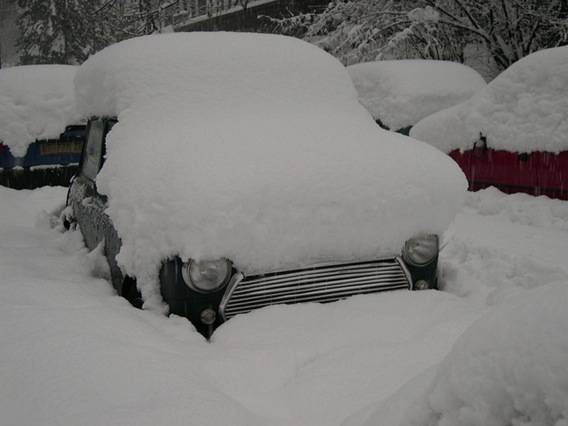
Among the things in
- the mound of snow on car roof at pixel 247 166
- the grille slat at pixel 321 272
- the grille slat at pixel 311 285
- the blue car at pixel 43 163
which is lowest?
the blue car at pixel 43 163

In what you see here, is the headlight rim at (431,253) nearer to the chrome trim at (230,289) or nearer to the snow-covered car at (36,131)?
the chrome trim at (230,289)

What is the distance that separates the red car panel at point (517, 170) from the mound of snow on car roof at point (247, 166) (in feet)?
11.0

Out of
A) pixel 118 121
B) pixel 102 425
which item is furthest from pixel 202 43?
pixel 102 425

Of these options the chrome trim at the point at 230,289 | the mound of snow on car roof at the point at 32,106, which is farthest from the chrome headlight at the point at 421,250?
the mound of snow on car roof at the point at 32,106

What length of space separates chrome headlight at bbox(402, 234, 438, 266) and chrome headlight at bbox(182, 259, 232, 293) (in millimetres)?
1040

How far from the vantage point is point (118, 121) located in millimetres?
3412

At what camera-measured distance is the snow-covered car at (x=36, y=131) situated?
8422mm

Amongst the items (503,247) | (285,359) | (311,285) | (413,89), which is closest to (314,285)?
(311,285)

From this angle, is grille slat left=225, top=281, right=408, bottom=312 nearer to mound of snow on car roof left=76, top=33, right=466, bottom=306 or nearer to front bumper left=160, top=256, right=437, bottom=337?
front bumper left=160, top=256, right=437, bottom=337

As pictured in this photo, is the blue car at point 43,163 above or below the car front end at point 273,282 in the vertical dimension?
below

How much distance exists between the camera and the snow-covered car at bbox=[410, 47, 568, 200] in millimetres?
6164

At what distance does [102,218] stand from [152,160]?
27.2 inches

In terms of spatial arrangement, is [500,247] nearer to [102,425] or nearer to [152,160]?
[152,160]

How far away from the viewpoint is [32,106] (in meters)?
8.61
